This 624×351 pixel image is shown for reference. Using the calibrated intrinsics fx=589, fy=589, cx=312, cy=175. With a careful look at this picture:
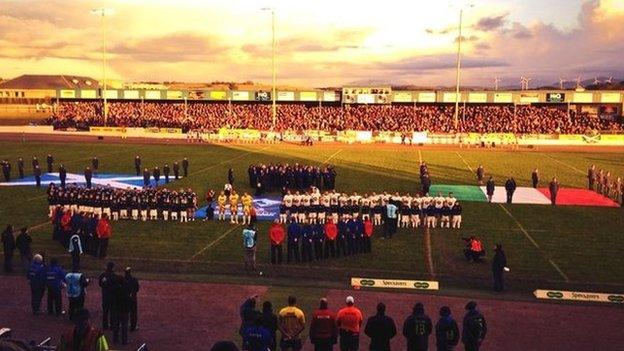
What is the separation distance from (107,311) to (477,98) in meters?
68.2

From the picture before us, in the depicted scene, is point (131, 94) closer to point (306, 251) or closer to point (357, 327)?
point (306, 251)

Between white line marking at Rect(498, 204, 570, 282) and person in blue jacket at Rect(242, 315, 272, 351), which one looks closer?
person in blue jacket at Rect(242, 315, 272, 351)

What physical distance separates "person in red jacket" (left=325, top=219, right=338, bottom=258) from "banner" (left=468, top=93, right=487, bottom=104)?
197 ft

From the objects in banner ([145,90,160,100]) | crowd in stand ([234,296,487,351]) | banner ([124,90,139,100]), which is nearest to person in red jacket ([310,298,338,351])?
crowd in stand ([234,296,487,351])

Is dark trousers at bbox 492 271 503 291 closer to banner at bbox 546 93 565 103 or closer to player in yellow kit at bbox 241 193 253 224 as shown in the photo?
player in yellow kit at bbox 241 193 253 224

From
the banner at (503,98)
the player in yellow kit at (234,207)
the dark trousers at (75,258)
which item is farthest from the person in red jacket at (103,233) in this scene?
the banner at (503,98)

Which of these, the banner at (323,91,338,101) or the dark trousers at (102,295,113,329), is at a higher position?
the banner at (323,91,338,101)

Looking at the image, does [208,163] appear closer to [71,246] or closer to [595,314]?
[71,246]

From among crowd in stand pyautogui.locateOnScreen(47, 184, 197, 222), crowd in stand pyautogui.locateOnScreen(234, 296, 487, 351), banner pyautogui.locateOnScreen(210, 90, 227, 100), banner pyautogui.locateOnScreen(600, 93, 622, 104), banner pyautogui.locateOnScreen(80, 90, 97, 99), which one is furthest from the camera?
banner pyautogui.locateOnScreen(80, 90, 97, 99)

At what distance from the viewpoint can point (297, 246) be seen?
1795 cm

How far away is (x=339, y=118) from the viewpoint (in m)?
75.4

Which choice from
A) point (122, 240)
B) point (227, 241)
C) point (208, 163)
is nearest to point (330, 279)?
point (227, 241)

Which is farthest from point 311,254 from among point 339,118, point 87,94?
point 87,94

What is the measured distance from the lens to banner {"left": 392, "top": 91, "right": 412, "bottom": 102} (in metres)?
75.9
